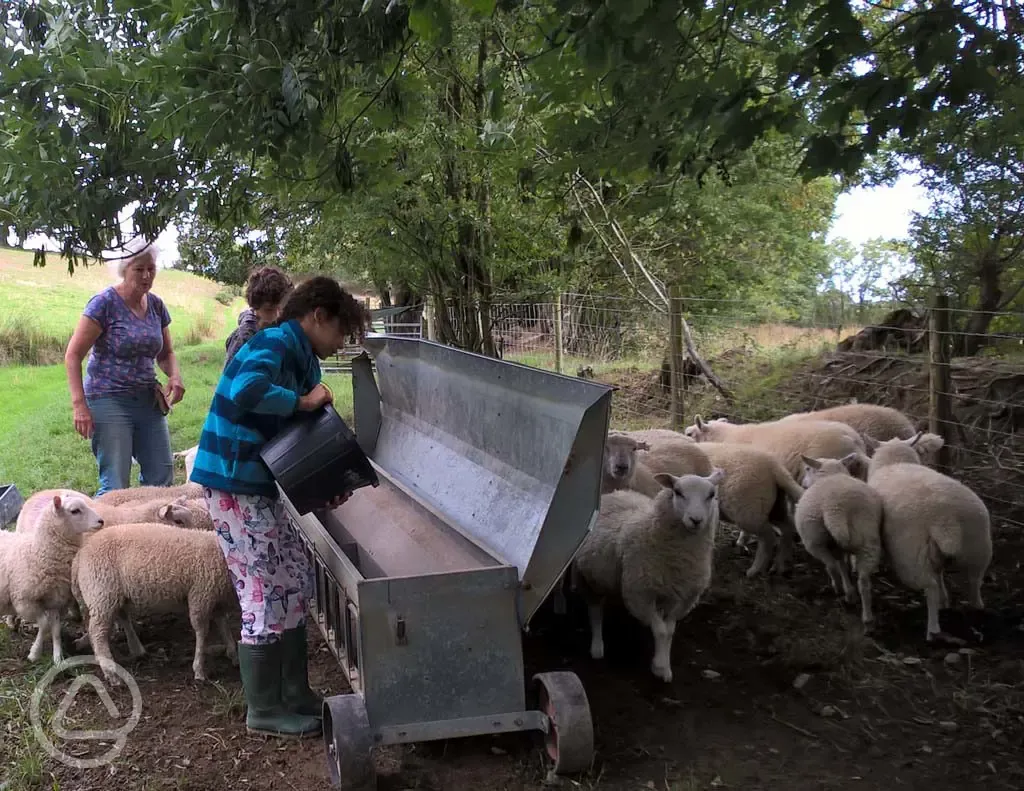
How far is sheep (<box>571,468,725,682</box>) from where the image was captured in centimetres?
439

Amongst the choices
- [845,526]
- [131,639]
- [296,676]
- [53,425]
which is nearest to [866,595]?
[845,526]

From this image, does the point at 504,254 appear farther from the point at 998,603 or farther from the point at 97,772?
the point at 97,772

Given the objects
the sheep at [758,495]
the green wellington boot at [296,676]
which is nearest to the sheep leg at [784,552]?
the sheep at [758,495]

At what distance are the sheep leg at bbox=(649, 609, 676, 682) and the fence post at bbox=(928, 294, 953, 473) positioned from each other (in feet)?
11.7

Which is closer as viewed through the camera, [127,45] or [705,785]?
[705,785]

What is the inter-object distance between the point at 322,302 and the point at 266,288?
144cm

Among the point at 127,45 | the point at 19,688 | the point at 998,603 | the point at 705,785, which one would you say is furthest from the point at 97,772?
the point at 998,603

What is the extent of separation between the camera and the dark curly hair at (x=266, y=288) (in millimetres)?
4906

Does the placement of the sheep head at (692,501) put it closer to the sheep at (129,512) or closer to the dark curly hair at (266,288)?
the dark curly hair at (266,288)

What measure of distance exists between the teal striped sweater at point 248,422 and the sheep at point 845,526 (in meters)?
3.11

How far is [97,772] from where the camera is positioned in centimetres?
354

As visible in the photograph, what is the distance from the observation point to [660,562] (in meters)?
4.42

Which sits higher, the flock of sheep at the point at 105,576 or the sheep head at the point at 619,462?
the sheep head at the point at 619,462

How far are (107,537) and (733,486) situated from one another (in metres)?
3.78
